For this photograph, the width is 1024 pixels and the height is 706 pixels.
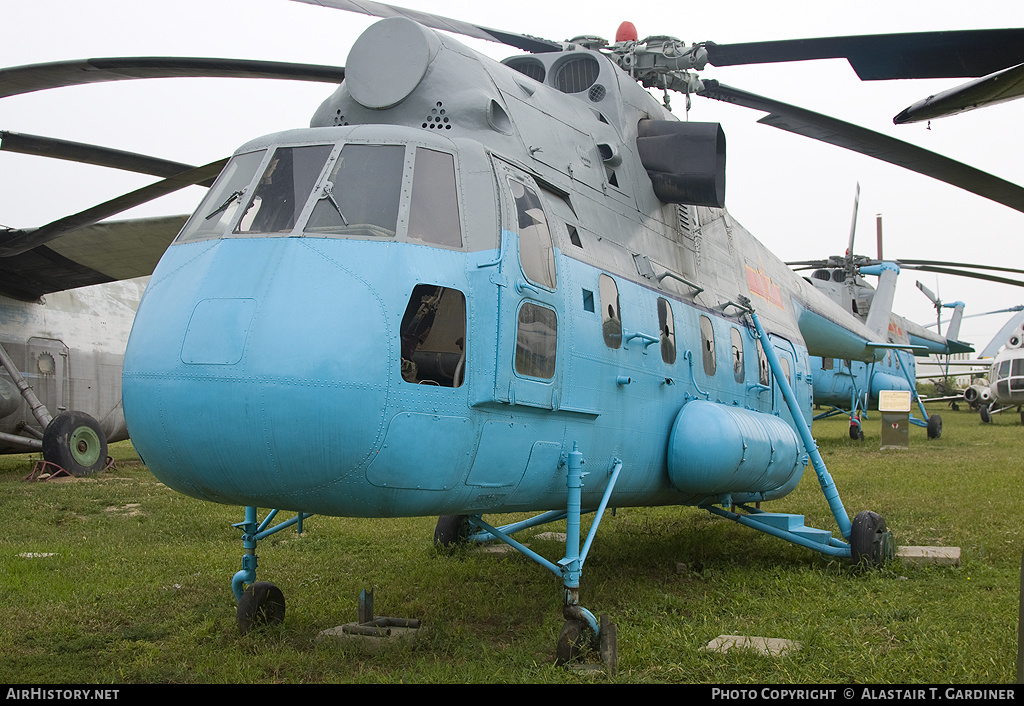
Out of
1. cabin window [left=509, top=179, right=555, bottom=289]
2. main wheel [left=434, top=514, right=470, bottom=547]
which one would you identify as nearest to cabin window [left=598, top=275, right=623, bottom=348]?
cabin window [left=509, top=179, right=555, bottom=289]

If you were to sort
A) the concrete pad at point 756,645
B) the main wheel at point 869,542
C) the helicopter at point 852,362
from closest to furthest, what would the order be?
the concrete pad at point 756,645 < the main wheel at point 869,542 < the helicopter at point 852,362

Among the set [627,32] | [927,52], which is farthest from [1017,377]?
[927,52]

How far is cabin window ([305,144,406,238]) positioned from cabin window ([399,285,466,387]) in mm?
399

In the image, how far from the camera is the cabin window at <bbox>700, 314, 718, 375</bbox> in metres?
7.25

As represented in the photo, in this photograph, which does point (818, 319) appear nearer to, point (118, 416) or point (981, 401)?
point (118, 416)

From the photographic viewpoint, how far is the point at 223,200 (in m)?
4.83

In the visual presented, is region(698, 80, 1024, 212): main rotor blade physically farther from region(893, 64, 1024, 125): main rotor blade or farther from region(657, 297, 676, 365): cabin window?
region(657, 297, 676, 365): cabin window

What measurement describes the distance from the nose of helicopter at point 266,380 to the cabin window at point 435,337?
0.27 metres

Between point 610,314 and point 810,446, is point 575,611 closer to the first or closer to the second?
point 610,314

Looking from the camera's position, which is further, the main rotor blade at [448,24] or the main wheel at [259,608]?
the main rotor blade at [448,24]

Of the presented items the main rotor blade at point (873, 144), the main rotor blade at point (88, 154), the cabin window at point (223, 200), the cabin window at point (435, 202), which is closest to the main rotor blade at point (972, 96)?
the main rotor blade at point (873, 144)

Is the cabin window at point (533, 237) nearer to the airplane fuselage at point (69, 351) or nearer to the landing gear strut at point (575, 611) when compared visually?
the landing gear strut at point (575, 611)

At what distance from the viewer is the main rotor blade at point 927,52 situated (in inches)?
182
